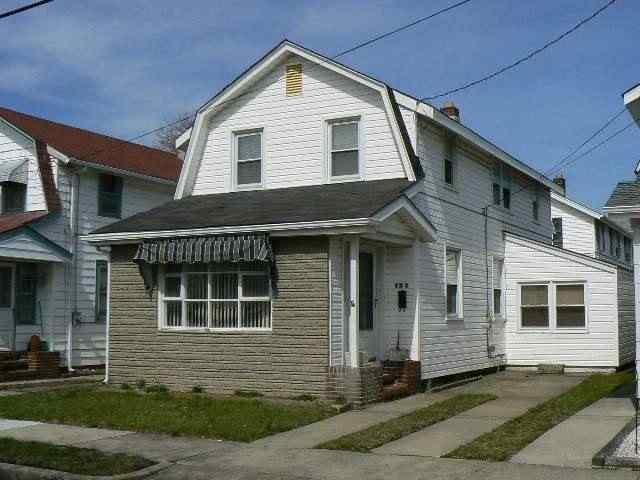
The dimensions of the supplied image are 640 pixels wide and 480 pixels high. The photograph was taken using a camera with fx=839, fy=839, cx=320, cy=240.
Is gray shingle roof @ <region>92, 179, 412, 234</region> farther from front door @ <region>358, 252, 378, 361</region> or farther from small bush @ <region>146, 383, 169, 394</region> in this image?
A: small bush @ <region>146, 383, 169, 394</region>

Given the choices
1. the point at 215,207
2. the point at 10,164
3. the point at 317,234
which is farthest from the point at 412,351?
the point at 10,164

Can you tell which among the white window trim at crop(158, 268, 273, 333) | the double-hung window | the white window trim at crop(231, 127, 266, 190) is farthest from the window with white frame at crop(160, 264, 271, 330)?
the double-hung window

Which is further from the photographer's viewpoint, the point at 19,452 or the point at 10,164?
the point at 10,164

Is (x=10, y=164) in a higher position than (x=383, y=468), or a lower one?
higher

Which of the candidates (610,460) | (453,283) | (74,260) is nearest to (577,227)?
(453,283)

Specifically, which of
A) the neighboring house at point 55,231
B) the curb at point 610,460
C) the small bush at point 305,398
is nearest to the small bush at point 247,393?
the small bush at point 305,398

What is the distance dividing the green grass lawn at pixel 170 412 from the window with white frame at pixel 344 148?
526cm

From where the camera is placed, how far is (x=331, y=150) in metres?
17.3

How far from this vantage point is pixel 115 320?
54.5ft

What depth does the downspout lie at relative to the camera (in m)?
21.4

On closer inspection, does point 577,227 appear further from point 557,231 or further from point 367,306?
point 367,306

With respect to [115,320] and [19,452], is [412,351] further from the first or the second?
[19,452]

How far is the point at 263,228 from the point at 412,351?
4134 millimetres

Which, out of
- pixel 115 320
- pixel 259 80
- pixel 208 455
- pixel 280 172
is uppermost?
pixel 259 80
